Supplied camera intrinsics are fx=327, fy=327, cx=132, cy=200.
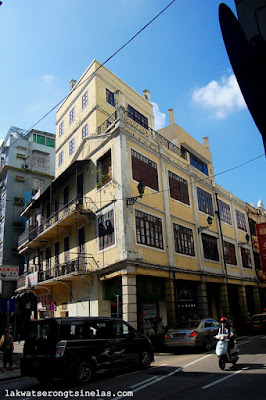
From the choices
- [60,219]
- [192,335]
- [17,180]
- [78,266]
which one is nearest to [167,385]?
[192,335]

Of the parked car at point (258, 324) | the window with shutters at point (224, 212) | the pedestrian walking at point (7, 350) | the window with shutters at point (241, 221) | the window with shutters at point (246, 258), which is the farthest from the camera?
the window with shutters at point (241, 221)

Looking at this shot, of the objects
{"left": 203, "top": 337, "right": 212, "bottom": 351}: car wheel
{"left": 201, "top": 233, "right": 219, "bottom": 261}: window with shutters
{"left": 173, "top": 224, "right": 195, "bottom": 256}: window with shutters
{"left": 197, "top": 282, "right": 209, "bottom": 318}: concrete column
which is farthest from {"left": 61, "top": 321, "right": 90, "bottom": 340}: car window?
{"left": 201, "top": 233, "right": 219, "bottom": 261}: window with shutters

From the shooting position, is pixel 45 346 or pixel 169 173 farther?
pixel 169 173

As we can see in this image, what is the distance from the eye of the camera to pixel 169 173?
2292 centimetres

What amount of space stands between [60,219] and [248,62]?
19354 millimetres

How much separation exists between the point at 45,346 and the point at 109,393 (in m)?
2.16

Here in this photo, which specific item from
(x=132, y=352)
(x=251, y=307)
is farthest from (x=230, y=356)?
(x=251, y=307)

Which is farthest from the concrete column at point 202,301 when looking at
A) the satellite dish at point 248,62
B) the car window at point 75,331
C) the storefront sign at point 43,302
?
the satellite dish at point 248,62

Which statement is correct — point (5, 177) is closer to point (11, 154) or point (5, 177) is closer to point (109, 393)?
point (11, 154)

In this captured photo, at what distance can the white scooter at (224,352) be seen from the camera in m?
9.71

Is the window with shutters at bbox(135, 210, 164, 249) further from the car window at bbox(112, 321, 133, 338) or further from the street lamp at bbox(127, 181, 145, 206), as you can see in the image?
the car window at bbox(112, 321, 133, 338)

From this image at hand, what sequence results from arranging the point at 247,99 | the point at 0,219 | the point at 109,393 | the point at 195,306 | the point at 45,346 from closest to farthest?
the point at 247,99
the point at 109,393
the point at 45,346
the point at 195,306
the point at 0,219

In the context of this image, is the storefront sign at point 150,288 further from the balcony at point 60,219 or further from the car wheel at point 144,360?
A: the car wheel at point 144,360

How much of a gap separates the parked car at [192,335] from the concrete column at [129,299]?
7.20 feet
